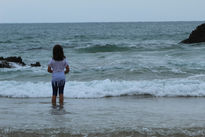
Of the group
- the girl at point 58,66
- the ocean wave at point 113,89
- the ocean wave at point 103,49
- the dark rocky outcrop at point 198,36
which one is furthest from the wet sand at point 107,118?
the dark rocky outcrop at point 198,36

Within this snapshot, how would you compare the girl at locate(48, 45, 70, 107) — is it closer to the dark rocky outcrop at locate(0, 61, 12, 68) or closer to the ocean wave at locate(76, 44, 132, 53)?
the dark rocky outcrop at locate(0, 61, 12, 68)

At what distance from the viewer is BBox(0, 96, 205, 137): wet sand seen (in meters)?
5.36

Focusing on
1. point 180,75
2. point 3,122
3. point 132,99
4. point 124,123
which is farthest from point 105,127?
point 180,75

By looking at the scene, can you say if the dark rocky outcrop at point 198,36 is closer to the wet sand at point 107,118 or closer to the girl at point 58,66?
the wet sand at point 107,118

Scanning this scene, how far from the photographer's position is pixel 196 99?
8.87 metres

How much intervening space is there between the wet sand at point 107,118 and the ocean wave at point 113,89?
3.24ft

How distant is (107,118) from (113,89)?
3.83 m

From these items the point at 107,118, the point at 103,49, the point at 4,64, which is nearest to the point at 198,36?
the point at 103,49

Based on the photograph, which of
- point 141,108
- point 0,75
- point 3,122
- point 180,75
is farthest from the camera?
point 0,75

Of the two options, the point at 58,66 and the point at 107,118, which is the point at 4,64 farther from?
the point at 107,118

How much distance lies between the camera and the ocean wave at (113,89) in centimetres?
962

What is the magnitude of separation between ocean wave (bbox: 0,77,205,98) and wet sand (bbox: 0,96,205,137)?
0.99 m

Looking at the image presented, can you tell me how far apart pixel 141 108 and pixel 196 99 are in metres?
2.13

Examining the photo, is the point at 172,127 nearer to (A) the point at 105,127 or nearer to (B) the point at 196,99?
(A) the point at 105,127
